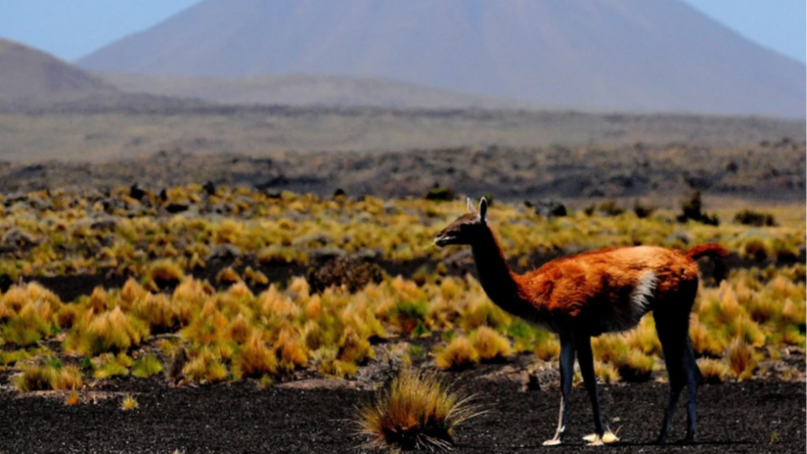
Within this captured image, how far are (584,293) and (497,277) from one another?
651mm

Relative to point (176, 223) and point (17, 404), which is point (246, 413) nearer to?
point (17, 404)

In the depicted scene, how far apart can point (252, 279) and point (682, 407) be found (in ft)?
42.9

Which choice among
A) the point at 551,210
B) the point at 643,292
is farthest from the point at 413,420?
the point at 551,210

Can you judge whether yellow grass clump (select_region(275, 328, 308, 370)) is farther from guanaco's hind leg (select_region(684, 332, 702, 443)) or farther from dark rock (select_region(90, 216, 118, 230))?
dark rock (select_region(90, 216, 118, 230))

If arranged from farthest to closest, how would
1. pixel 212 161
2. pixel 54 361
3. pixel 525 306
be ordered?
pixel 212 161 → pixel 54 361 → pixel 525 306

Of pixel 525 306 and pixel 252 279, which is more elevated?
pixel 525 306

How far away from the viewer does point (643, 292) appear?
8508mm

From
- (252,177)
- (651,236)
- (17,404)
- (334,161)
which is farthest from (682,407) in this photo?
(334,161)

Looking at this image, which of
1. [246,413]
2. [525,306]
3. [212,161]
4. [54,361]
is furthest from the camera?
[212,161]

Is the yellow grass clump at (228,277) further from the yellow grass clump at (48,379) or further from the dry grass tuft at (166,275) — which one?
the yellow grass clump at (48,379)

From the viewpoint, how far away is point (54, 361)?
1284 centimetres

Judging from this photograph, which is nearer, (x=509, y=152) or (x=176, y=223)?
(x=176, y=223)

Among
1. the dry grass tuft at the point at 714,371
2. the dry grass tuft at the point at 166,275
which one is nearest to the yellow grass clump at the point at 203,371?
the dry grass tuft at the point at 714,371

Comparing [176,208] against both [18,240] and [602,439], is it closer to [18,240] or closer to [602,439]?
[18,240]
